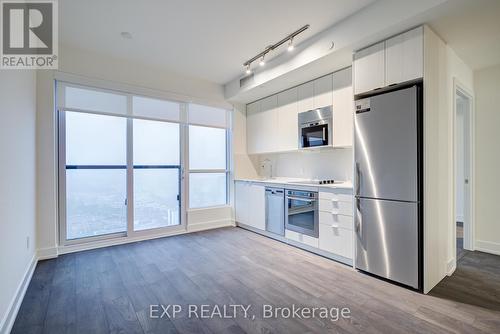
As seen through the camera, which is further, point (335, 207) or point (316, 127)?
point (316, 127)

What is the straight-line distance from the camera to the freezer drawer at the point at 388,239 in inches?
95.0

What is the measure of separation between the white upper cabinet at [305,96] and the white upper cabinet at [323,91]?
6 cm

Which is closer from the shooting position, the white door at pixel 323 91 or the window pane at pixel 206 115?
the white door at pixel 323 91

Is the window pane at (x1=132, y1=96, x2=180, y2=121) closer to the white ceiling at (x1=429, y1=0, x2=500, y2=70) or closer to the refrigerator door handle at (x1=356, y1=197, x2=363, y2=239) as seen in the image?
the refrigerator door handle at (x1=356, y1=197, x2=363, y2=239)

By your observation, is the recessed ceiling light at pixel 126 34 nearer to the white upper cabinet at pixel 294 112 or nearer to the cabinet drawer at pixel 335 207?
the white upper cabinet at pixel 294 112

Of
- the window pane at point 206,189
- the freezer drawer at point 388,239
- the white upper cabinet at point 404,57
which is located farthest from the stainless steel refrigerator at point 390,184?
the window pane at point 206,189

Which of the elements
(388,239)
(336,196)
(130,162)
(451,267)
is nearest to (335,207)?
(336,196)

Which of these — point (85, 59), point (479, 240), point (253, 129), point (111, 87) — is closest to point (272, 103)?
point (253, 129)

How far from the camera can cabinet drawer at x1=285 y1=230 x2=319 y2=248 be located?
3447 millimetres

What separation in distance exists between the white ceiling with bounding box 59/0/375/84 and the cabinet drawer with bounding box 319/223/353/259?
2493mm

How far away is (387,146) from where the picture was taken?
8.49 feet

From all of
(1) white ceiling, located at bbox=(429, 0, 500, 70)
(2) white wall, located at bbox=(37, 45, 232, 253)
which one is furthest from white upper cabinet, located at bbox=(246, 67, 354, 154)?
(2) white wall, located at bbox=(37, 45, 232, 253)

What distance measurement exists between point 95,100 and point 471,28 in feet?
15.6

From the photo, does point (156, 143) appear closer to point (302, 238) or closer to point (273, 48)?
point (273, 48)
